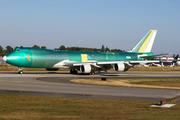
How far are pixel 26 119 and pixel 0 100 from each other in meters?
7.68

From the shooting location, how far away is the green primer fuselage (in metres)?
47.9

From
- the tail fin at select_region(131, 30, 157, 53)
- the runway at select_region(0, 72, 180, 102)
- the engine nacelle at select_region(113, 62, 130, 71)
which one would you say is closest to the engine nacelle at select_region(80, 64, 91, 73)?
the engine nacelle at select_region(113, 62, 130, 71)

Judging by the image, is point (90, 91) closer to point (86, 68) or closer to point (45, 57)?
point (86, 68)

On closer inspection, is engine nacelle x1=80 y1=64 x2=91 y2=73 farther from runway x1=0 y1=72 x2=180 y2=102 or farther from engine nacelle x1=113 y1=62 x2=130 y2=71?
runway x1=0 y1=72 x2=180 y2=102

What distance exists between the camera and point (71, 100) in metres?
19.5

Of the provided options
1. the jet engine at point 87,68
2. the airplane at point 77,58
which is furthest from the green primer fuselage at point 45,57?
the jet engine at point 87,68

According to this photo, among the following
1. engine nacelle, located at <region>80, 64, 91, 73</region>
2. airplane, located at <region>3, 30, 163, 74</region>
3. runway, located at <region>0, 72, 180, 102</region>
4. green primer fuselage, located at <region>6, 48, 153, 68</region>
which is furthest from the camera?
engine nacelle, located at <region>80, 64, 91, 73</region>

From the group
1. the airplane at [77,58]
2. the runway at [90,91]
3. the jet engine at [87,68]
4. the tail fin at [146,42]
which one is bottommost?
the runway at [90,91]

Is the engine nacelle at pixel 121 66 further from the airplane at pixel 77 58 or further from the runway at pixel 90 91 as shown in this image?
the runway at pixel 90 91

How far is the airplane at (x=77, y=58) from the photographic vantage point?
159 feet

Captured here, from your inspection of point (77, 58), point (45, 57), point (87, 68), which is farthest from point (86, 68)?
point (45, 57)

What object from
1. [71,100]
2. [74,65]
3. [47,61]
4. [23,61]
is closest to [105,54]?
[74,65]

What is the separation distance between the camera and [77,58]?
55.0m

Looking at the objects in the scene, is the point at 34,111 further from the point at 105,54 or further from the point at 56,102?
the point at 105,54
